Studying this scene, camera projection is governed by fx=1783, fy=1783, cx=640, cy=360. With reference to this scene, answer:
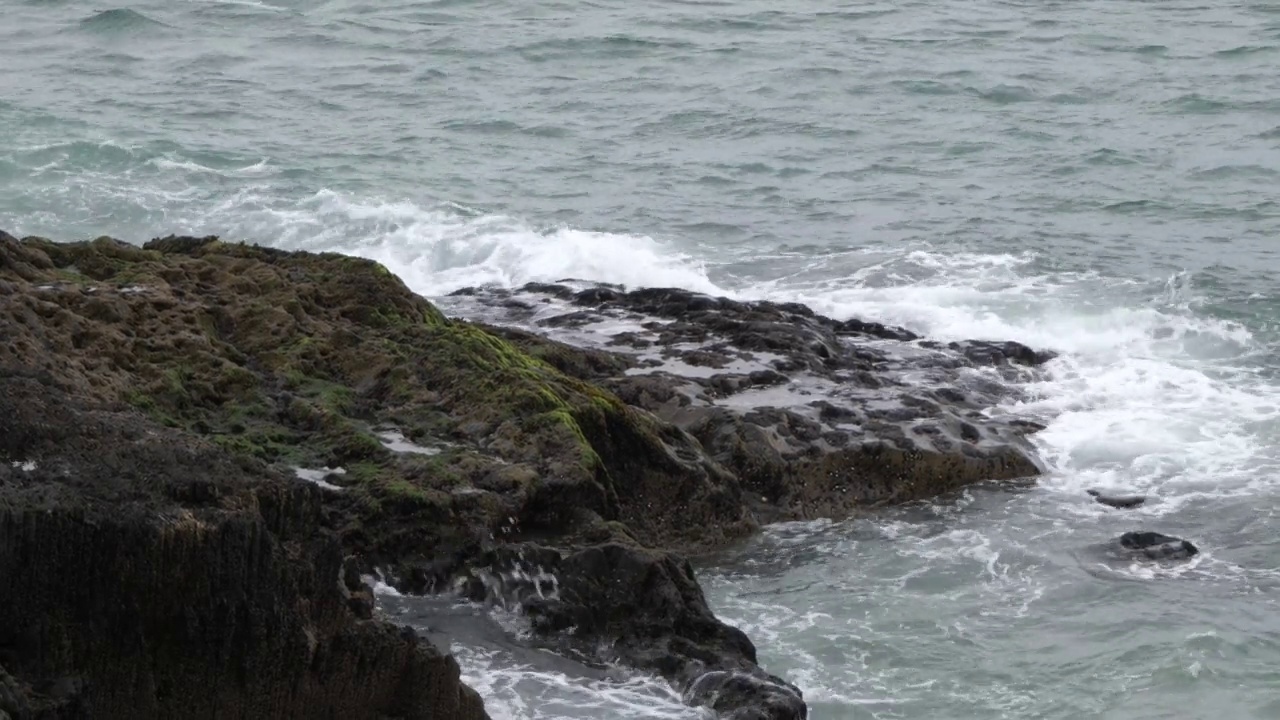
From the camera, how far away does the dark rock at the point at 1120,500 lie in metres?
11.6

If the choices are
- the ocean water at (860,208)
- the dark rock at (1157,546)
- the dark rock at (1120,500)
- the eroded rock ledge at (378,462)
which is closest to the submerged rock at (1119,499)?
the dark rock at (1120,500)

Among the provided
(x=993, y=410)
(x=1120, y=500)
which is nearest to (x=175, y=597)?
(x=1120, y=500)

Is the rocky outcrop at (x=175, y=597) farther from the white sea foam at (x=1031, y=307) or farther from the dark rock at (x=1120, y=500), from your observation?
the white sea foam at (x=1031, y=307)

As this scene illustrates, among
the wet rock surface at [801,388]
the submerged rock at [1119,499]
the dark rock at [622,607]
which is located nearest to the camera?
the dark rock at [622,607]

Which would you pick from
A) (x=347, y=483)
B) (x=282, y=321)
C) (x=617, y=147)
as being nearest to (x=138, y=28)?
(x=617, y=147)

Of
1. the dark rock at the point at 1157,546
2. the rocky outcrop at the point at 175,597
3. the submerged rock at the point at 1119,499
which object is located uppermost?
the rocky outcrop at the point at 175,597

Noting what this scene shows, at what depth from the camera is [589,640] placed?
26.8ft

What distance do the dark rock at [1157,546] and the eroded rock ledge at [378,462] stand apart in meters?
1.24

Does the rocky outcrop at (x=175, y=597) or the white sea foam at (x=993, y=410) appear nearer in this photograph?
the rocky outcrop at (x=175, y=597)

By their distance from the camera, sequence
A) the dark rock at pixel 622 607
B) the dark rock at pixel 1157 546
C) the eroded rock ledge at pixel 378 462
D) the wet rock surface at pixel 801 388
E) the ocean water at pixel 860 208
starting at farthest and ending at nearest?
the wet rock surface at pixel 801 388 < the dark rock at pixel 1157 546 < the ocean water at pixel 860 208 < the dark rock at pixel 622 607 < the eroded rock ledge at pixel 378 462

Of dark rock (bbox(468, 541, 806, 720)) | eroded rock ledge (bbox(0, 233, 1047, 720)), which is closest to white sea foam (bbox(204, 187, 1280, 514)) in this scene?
eroded rock ledge (bbox(0, 233, 1047, 720))

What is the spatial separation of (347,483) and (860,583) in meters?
3.11

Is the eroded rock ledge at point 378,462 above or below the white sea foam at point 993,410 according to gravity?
above

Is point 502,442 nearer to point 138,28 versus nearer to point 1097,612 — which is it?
point 1097,612
